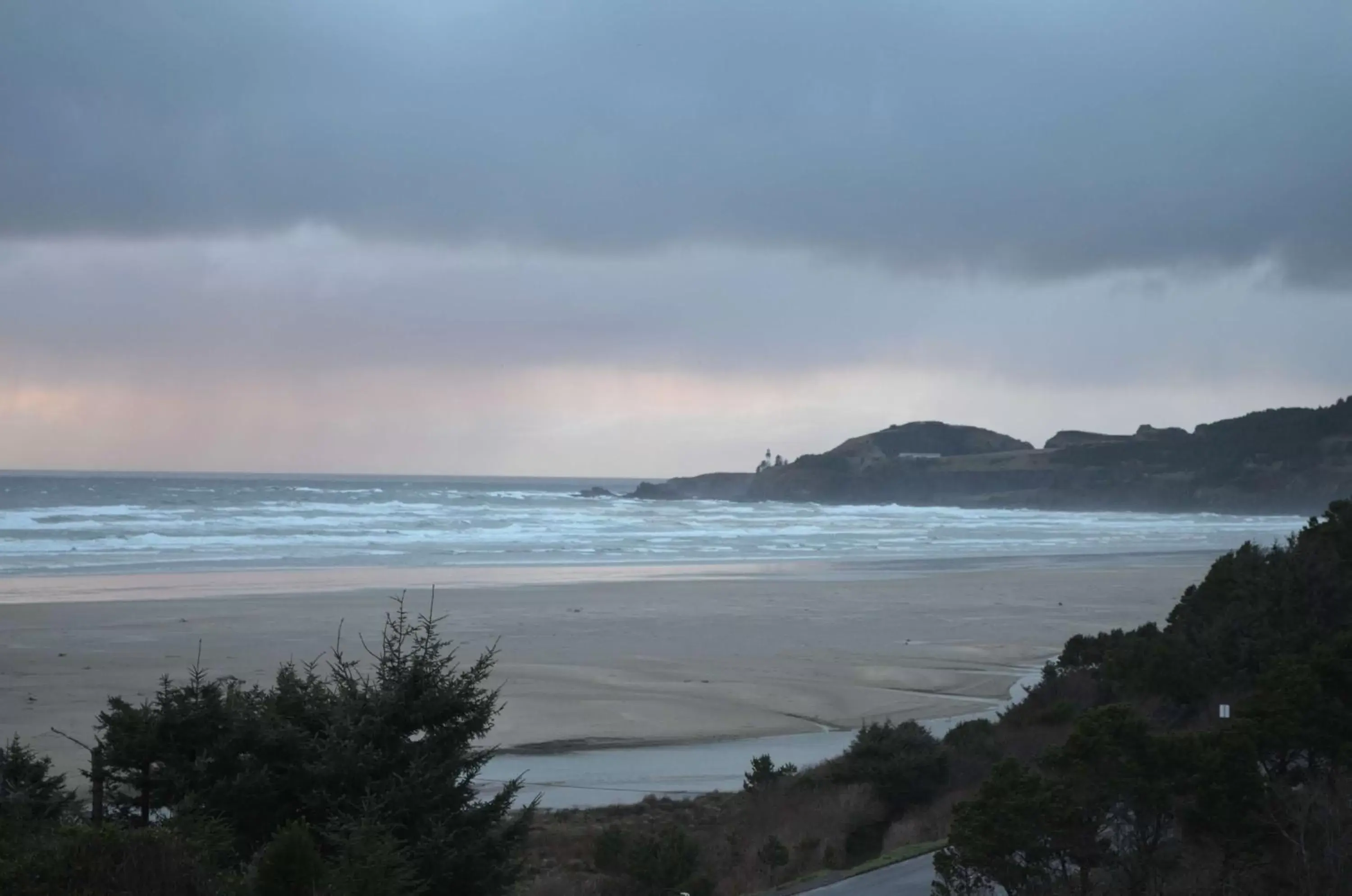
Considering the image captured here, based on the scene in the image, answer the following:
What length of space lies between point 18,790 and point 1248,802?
8.07m

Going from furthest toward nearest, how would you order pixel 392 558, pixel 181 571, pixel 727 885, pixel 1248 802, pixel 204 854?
pixel 392 558 < pixel 181 571 < pixel 727 885 < pixel 1248 802 < pixel 204 854

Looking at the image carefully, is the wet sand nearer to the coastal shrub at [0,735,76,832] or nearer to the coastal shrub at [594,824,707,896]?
the coastal shrub at [0,735,76,832]

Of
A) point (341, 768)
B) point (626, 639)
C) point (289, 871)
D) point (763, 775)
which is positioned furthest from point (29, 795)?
point (626, 639)

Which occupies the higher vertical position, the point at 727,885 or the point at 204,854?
the point at 204,854

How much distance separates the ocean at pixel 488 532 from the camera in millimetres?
44125

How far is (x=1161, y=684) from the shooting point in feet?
44.0

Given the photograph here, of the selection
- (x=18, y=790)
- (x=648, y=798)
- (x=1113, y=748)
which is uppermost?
(x=1113, y=748)

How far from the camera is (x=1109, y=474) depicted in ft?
440

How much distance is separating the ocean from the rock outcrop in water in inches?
521

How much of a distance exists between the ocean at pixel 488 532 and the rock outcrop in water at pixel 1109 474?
43.4 ft

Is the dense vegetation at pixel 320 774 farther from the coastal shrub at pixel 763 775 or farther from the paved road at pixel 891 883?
the coastal shrub at pixel 763 775

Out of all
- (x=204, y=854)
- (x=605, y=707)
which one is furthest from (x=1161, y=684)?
(x=204, y=854)

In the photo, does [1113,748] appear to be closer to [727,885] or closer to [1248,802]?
[1248,802]

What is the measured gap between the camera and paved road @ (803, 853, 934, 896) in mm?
8250
